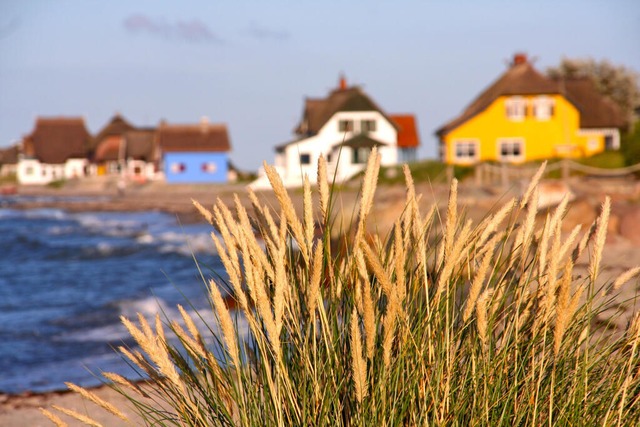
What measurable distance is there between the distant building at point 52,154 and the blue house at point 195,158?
24.3 m

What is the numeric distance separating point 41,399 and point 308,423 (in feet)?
19.1

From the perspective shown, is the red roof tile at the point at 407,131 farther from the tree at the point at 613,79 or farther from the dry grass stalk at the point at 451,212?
the dry grass stalk at the point at 451,212

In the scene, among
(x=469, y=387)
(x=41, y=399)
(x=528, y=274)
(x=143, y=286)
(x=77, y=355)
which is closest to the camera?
(x=469, y=387)

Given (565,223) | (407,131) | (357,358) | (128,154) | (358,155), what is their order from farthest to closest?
(128,154) → (407,131) → (358,155) → (565,223) → (357,358)

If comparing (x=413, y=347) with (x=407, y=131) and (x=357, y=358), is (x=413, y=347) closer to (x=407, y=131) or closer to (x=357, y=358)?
(x=357, y=358)

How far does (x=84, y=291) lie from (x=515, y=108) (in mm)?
39425

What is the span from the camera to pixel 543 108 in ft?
174

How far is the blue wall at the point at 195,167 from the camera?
76188 millimetres

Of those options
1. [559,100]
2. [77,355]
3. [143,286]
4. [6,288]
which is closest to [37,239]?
[6,288]

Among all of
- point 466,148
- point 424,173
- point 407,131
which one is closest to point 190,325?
point 424,173

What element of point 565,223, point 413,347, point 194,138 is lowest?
point 565,223

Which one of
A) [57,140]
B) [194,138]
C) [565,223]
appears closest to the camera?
[565,223]

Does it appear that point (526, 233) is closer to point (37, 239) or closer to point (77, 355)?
point (77, 355)

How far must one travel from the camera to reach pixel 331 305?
289 centimetres
